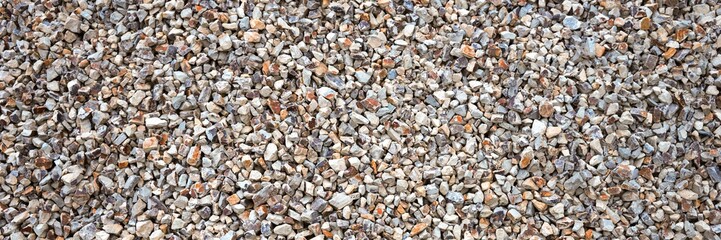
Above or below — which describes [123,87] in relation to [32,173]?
above

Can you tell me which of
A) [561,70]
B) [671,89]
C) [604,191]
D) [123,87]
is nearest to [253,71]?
[123,87]

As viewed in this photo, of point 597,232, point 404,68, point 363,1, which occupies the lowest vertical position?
point 597,232

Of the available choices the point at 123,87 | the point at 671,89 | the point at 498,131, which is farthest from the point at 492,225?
the point at 123,87

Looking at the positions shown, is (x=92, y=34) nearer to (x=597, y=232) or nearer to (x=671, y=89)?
(x=597, y=232)

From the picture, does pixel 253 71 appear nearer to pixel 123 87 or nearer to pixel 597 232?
pixel 123 87

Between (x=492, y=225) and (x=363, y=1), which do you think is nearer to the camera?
(x=492, y=225)

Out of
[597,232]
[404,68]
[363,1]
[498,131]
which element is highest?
[363,1]
